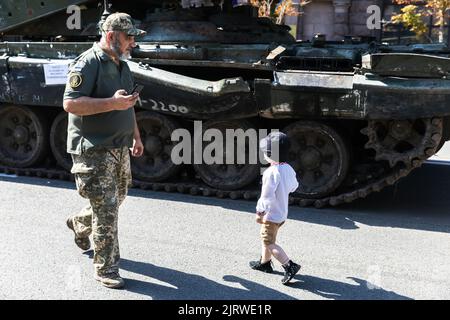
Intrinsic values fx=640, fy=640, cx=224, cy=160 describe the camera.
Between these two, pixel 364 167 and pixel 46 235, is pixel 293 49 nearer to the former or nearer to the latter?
pixel 364 167

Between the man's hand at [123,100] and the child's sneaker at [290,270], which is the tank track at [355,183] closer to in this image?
the child's sneaker at [290,270]

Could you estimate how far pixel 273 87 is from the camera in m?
6.79

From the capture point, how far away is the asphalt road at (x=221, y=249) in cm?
463

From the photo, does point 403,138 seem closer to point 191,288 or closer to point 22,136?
point 191,288

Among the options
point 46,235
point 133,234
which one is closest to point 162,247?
point 133,234

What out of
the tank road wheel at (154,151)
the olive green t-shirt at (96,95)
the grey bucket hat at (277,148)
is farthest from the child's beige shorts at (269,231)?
the tank road wheel at (154,151)

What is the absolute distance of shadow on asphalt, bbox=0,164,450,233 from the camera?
256 inches

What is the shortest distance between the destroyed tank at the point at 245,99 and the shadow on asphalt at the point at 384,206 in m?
0.17

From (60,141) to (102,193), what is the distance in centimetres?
411

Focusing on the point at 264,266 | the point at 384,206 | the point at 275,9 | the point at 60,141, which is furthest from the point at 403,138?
the point at 275,9

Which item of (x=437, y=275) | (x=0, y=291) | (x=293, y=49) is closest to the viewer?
(x=0, y=291)

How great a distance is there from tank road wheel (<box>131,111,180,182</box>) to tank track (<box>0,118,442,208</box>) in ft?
0.40

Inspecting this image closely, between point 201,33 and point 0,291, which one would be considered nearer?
point 0,291

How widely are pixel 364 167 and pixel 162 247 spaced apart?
8.70ft
